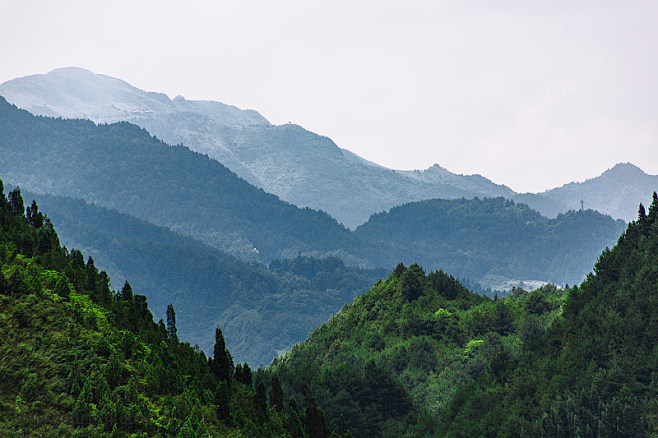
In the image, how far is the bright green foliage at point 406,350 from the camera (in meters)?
64.6

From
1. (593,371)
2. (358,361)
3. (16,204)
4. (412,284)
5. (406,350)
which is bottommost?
(358,361)

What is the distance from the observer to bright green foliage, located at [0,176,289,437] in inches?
1201

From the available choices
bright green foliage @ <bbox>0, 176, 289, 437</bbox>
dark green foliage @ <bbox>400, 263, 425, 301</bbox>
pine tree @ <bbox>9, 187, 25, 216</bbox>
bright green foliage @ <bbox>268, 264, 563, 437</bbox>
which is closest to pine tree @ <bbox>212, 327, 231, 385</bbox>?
bright green foliage @ <bbox>0, 176, 289, 437</bbox>

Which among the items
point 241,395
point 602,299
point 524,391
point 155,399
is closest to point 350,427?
point 524,391

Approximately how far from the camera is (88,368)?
3253 cm

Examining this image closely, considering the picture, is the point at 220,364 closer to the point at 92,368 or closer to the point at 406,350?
the point at 92,368

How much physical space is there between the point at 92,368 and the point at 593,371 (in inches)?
1305

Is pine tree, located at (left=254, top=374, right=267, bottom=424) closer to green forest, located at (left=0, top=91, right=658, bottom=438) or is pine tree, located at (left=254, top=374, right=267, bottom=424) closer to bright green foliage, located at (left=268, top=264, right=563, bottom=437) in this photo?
green forest, located at (left=0, top=91, right=658, bottom=438)

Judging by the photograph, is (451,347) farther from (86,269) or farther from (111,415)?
(111,415)

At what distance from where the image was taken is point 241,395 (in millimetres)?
39281

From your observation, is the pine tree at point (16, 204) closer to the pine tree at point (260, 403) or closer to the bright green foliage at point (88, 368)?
the bright green foliage at point (88, 368)

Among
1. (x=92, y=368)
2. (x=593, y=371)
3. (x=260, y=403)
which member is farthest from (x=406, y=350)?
(x=92, y=368)

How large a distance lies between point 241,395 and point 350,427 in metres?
26.1

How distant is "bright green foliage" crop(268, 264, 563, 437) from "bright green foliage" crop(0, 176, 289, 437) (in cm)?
2434
